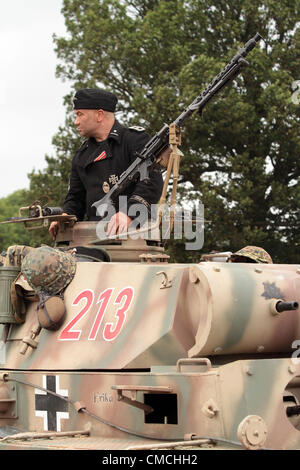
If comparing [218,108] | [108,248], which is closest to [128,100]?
[218,108]

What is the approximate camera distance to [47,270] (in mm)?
8188

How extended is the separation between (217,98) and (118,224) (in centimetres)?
1484

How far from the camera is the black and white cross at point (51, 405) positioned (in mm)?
7887

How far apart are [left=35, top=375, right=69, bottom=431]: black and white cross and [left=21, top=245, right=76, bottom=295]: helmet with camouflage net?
80 cm

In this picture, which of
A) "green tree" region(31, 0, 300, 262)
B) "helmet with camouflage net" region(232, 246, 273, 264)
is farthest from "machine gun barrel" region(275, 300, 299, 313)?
"green tree" region(31, 0, 300, 262)

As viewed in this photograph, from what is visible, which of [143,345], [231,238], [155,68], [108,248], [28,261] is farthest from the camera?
[155,68]

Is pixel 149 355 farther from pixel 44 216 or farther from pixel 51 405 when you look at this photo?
pixel 44 216

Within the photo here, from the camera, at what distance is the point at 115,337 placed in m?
7.87

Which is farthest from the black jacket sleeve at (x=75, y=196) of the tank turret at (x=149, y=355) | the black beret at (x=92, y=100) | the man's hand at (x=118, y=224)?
the tank turret at (x=149, y=355)

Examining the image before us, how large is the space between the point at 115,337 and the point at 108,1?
19077 mm

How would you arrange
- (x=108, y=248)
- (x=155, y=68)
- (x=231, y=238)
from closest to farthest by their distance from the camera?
(x=108, y=248)
(x=231, y=238)
(x=155, y=68)

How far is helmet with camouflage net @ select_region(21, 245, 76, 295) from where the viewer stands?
8156mm

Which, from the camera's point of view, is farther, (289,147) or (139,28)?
(139,28)

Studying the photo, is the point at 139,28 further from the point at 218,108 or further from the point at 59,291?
the point at 59,291
